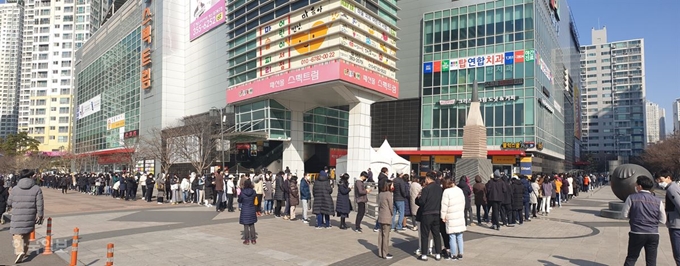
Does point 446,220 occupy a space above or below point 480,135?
below

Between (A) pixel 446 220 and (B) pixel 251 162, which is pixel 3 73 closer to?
(B) pixel 251 162

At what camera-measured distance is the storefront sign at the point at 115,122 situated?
66.4 meters

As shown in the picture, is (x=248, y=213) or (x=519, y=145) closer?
(x=248, y=213)

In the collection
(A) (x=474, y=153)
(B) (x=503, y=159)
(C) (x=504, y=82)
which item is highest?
(C) (x=504, y=82)

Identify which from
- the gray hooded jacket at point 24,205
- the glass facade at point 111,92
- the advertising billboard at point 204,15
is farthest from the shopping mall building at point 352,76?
the gray hooded jacket at point 24,205

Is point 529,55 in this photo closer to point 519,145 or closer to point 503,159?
point 519,145

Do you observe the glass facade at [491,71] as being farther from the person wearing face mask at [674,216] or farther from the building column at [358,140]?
the person wearing face mask at [674,216]

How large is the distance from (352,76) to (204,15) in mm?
27509

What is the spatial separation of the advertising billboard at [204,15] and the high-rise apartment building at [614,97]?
115881 millimetres

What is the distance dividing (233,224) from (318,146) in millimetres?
36397

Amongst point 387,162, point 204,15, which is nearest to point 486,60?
point 387,162

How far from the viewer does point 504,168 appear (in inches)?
1735

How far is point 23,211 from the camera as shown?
894cm

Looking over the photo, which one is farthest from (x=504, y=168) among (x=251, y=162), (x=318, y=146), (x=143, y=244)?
(x=143, y=244)
